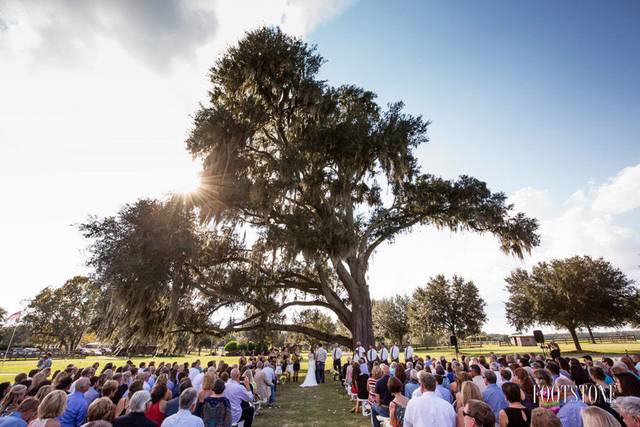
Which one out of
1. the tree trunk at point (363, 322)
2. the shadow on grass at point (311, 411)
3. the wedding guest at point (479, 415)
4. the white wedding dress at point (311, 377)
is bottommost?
the shadow on grass at point (311, 411)

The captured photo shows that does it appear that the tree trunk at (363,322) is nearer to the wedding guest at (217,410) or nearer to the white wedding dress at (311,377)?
the white wedding dress at (311,377)

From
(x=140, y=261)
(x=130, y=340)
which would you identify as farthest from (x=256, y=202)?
(x=130, y=340)

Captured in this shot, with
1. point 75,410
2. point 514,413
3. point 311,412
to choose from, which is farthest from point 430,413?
point 311,412

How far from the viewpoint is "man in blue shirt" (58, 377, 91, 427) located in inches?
172

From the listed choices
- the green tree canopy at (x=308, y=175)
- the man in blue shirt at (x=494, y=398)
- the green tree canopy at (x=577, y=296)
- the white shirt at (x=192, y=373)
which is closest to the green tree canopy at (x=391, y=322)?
the green tree canopy at (x=577, y=296)

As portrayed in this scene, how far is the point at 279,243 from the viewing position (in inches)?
564

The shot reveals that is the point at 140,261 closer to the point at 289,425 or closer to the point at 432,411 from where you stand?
the point at 289,425

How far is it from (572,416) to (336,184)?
1326 cm

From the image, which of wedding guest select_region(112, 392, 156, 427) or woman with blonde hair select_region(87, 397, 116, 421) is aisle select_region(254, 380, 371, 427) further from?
woman with blonde hair select_region(87, 397, 116, 421)

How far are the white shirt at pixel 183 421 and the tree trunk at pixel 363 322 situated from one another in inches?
538

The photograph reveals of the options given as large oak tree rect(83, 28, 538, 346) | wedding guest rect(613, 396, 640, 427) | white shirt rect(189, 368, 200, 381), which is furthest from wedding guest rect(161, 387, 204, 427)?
large oak tree rect(83, 28, 538, 346)

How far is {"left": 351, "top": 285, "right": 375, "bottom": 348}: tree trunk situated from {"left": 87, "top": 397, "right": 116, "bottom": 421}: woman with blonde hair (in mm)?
14240

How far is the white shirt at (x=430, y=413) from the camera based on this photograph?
3.34 meters

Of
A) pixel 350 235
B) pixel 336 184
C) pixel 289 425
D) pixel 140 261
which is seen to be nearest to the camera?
pixel 289 425
